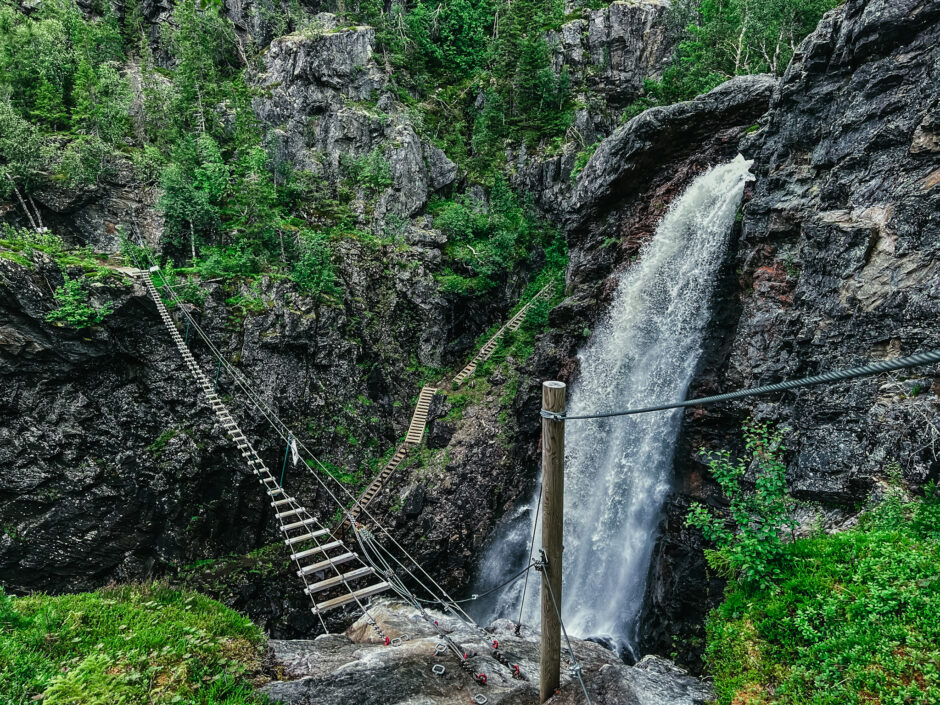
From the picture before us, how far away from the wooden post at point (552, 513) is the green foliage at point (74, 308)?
18839mm

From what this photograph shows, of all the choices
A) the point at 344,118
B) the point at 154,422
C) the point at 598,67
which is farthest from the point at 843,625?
the point at 598,67

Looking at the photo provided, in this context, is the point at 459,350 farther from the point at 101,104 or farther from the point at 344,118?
the point at 101,104

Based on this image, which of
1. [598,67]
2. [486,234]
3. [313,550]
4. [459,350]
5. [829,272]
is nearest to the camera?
[313,550]

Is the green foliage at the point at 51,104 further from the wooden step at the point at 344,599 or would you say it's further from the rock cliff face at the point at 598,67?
the wooden step at the point at 344,599

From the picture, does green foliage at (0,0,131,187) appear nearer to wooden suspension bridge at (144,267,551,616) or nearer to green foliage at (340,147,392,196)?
wooden suspension bridge at (144,267,551,616)

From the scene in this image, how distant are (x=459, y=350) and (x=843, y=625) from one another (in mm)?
20568

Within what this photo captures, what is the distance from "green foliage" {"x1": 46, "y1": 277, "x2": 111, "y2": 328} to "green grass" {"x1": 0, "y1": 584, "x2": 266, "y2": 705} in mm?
13664

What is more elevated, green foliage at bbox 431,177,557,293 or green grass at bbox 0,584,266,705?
green foliage at bbox 431,177,557,293

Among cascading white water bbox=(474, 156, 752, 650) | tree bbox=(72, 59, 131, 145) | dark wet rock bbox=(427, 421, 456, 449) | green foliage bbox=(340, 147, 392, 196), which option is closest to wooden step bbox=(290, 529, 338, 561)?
cascading white water bbox=(474, 156, 752, 650)

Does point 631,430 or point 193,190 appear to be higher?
point 193,190

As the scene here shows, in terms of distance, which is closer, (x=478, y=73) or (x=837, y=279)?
(x=837, y=279)

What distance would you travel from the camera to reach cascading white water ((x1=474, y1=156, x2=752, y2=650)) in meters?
14.5

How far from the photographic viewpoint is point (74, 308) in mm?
15719

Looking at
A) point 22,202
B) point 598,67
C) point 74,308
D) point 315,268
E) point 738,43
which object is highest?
point 598,67
